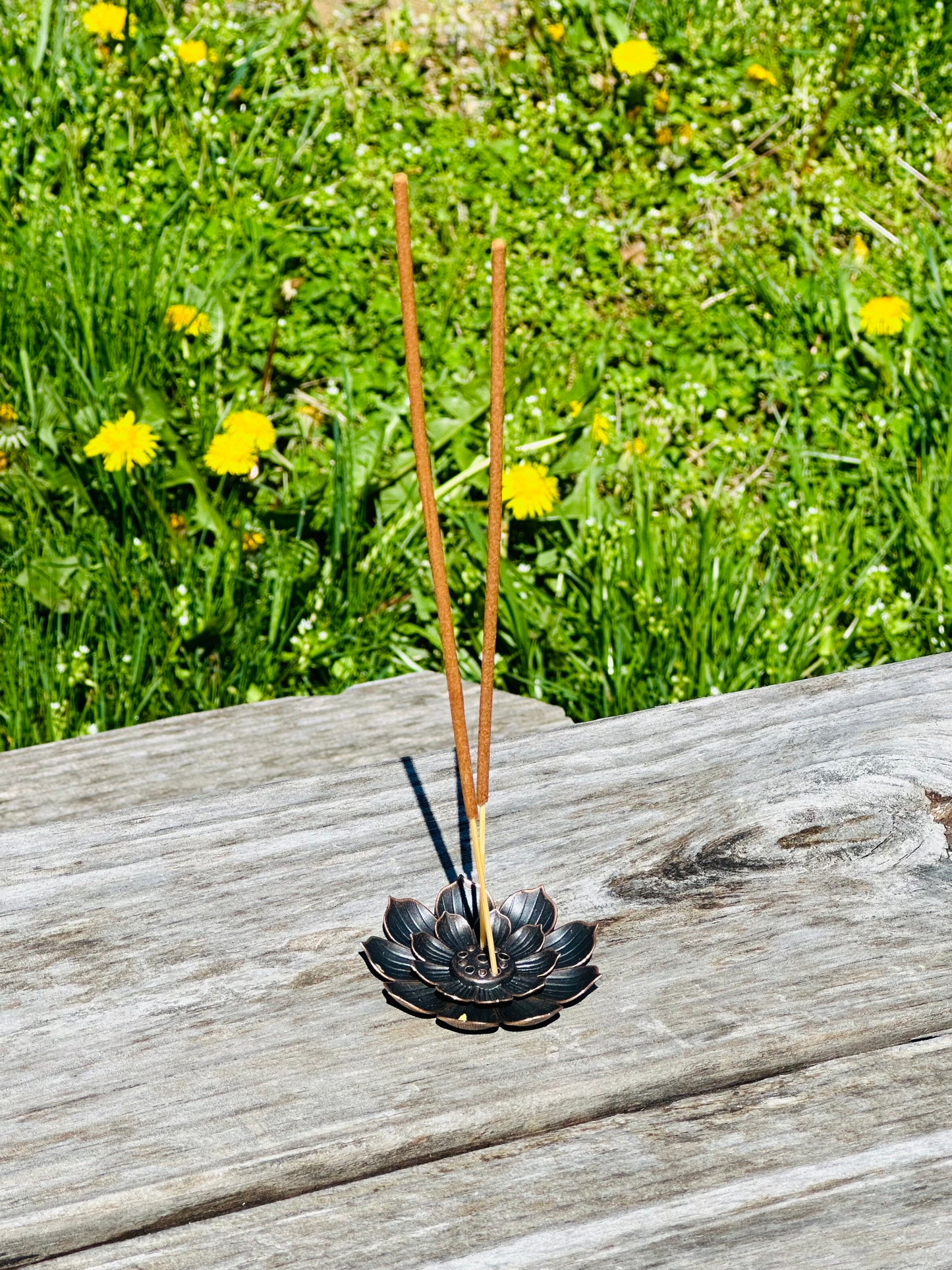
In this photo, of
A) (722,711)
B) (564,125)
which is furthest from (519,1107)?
(564,125)

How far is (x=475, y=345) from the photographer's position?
3.18 meters

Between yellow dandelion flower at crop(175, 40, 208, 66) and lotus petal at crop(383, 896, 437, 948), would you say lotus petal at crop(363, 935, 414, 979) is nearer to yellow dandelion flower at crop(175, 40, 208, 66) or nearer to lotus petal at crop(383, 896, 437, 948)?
lotus petal at crop(383, 896, 437, 948)

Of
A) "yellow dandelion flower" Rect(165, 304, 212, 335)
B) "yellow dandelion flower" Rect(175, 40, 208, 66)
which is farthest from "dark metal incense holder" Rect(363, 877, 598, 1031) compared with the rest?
"yellow dandelion flower" Rect(175, 40, 208, 66)

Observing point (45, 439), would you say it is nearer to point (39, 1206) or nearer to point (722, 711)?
point (722, 711)

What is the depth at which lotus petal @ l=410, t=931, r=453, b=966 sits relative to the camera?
3.88 ft

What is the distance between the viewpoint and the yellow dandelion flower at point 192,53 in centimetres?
344

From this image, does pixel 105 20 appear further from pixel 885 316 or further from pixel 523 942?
pixel 523 942

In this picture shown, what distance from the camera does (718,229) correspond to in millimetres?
3500

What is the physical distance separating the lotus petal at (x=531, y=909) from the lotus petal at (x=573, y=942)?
14 millimetres

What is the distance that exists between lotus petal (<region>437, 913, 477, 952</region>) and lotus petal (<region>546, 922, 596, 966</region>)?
0.25 ft

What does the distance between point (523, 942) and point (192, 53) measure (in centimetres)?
302

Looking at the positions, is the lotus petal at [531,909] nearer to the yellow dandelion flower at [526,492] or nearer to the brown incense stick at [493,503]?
the brown incense stick at [493,503]

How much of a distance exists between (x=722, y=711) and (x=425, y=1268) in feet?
2.69

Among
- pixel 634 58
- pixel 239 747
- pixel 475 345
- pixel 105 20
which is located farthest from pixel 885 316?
pixel 105 20
